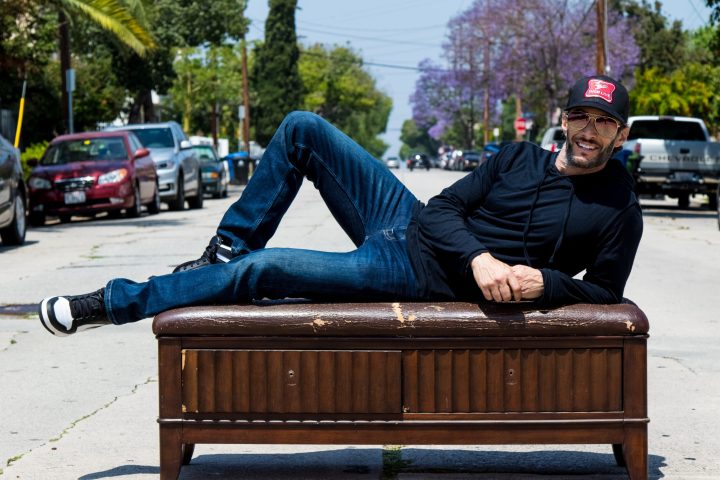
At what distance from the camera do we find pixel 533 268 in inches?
183

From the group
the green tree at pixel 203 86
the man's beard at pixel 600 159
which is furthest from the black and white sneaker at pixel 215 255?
the green tree at pixel 203 86

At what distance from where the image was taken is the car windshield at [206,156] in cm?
3538

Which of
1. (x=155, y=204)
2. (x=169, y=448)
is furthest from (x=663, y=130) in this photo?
(x=169, y=448)

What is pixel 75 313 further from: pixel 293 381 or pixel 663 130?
pixel 663 130

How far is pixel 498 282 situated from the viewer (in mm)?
4434

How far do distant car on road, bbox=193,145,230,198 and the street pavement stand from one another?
21452 mm

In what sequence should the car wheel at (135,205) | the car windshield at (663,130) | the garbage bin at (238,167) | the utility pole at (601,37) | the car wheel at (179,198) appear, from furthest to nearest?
1. the garbage bin at (238,167)
2. the utility pole at (601,37)
3. the car windshield at (663,130)
4. the car wheel at (179,198)
5. the car wheel at (135,205)

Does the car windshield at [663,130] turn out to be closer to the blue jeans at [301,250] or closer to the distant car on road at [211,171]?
the distant car on road at [211,171]

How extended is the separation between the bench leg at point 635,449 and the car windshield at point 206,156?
103 ft

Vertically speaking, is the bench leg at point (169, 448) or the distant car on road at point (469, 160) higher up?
the bench leg at point (169, 448)

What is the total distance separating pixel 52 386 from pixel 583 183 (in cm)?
359

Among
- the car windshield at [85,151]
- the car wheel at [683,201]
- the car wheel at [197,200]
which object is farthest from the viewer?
the car wheel at [683,201]

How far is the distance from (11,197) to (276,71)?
80.7m

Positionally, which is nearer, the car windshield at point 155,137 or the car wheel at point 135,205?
the car wheel at point 135,205
